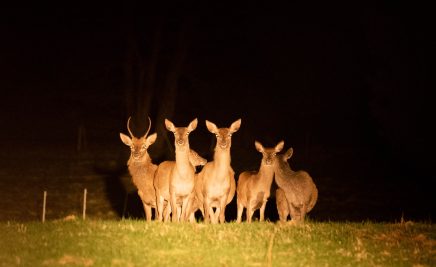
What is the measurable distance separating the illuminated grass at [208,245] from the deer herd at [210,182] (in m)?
1.74

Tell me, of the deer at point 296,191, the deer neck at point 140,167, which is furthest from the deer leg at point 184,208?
the deer at point 296,191

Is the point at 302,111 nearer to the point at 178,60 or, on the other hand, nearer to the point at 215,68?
the point at 215,68

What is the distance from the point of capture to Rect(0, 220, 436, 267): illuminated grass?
33.8ft

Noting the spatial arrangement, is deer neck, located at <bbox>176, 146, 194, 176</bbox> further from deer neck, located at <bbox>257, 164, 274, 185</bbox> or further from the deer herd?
deer neck, located at <bbox>257, 164, 274, 185</bbox>

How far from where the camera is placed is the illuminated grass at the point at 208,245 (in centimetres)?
1030

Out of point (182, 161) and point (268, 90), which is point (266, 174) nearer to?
point (182, 161)

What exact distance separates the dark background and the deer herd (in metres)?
8.56

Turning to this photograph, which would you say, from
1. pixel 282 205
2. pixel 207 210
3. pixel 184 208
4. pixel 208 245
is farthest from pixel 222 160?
pixel 208 245

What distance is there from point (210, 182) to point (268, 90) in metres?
29.3

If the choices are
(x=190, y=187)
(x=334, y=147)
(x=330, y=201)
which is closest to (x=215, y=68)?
(x=334, y=147)

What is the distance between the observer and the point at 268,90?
43719 mm

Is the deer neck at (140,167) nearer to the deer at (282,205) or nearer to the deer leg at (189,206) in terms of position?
the deer leg at (189,206)

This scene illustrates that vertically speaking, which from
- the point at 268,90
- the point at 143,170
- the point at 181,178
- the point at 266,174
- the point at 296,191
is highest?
the point at 268,90

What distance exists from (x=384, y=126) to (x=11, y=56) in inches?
1023
